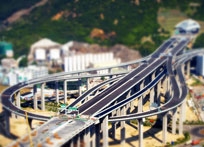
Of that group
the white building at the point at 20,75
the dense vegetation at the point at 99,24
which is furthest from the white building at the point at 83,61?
the dense vegetation at the point at 99,24

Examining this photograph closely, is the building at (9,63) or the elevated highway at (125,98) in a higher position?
the building at (9,63)

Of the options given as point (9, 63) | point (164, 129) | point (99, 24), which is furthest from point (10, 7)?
point (164, 129)

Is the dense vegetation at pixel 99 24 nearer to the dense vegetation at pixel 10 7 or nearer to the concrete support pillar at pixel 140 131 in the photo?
the dense vegetation at pixel 10 7

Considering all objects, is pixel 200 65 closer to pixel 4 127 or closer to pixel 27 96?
pixel 27 96

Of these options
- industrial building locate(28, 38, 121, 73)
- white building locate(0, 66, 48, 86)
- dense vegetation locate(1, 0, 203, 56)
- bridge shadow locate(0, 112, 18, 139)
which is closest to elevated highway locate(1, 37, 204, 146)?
bridge shadow locate(0, 112, 18, 139)

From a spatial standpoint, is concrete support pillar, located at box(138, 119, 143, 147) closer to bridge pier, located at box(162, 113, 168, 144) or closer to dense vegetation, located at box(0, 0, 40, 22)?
bridge pier, located at box(162, 113, 168, 144)

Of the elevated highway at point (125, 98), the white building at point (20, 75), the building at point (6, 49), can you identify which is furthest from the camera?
the building at point (6, 49)
